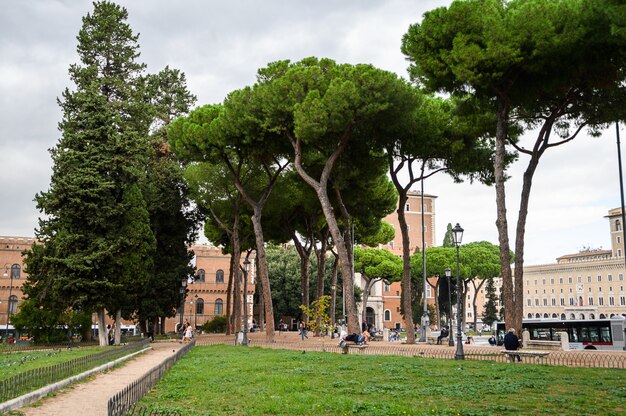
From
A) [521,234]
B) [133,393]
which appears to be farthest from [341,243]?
[133,393]

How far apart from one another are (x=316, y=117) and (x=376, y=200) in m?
13.8

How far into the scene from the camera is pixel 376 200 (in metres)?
36.4

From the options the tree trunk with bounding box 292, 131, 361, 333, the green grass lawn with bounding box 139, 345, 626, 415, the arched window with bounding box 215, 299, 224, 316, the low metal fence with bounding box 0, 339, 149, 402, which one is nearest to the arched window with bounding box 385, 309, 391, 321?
the arched window with bounding box 215, 299, 224, 316

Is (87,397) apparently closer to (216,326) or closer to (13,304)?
(216,326)

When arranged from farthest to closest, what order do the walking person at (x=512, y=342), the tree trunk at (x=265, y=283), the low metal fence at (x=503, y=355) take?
1. the tree trunk at (x=265, y=283)
2. the walking person at (x=512, y=342)
3. the low metal fence at (x=503, y=355)

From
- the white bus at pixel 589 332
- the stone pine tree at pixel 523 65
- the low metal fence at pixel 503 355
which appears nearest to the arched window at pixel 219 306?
the low metal fence at pixel 503 355

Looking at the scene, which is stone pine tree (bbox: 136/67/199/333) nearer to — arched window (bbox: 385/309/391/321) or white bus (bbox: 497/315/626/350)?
white bus (bbox: 497/315/626/350)

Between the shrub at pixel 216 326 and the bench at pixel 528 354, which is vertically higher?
the bench at pixel 528 354

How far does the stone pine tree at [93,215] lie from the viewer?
2933 centimetres

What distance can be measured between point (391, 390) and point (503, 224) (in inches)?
478

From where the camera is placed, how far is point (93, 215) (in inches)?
1183

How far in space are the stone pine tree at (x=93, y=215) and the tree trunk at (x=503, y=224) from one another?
18.8 meters

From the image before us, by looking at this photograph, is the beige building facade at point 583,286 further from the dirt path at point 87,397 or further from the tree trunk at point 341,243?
the dirt path at point 87,397

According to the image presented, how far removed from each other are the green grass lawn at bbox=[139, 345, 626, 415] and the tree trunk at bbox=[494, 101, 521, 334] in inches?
231
